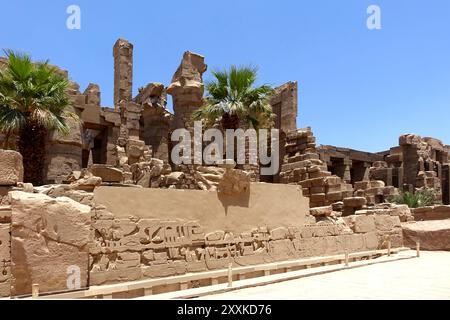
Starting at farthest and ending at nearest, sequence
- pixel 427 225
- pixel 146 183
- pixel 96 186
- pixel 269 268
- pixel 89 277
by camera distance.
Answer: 1. pixel 146 183
2. pixel 427 225
3. pixel 269 268
4. pixel 96 186
5. pixel 89 277

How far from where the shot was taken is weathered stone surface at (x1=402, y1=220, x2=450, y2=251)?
14.1m

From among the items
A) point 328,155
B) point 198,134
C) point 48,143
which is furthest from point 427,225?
point 48,143

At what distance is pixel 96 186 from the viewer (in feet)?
25.7

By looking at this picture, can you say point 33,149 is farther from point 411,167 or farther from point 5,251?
point 411,167

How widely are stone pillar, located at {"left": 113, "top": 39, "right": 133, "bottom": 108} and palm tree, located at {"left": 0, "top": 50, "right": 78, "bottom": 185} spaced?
14.5m

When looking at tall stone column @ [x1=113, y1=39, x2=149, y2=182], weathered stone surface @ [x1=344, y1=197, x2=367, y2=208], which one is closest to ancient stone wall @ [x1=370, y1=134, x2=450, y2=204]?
weathered stone surface @ [x1=344, y1=197, x2=367, y2=208]

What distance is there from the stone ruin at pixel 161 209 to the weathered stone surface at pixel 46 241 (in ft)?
0.05

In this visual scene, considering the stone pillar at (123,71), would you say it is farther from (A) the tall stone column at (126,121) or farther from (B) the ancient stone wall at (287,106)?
(B) the ancient stone wall at (287,106)

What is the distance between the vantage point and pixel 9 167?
6.89 meters

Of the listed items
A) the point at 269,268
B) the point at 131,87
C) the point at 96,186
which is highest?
the point at 131,87

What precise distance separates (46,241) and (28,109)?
5.73 meters

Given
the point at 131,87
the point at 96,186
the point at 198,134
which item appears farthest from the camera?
the point at 131,87

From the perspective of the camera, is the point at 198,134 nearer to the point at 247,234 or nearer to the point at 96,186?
the point at 247,234
